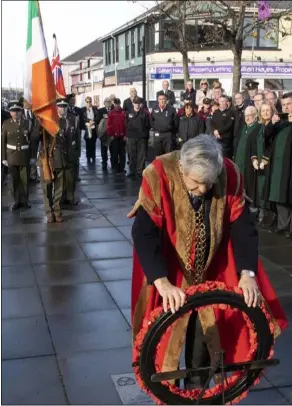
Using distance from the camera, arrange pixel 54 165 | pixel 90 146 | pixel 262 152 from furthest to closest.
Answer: pixel 90 146
pixel 54 165
pixel 262 152

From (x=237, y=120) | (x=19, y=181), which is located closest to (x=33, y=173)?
(x=19, y=181)

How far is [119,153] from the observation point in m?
15.3

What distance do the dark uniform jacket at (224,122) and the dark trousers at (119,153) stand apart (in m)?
4.14

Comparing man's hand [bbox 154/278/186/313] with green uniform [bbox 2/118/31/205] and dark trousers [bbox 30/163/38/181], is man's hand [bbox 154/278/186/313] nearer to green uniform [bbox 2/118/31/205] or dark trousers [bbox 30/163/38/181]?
green uniform [bbox 2/118/31/205]

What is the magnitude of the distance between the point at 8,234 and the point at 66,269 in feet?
7.01

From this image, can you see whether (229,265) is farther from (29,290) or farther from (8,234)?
(8,234)

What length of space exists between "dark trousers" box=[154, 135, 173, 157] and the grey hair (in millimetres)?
10587

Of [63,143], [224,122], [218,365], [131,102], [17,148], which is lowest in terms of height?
[218,365]

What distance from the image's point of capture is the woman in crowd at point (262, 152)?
8.52 meters

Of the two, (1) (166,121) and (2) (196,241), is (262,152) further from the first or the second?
(2) (196,241)

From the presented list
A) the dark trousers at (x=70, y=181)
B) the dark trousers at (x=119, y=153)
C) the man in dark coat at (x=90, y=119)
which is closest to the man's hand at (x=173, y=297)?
the dark trousers at (x=70, y=181)

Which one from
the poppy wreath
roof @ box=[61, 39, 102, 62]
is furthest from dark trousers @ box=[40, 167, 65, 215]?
roof @ box=[61, 39, 102, 62]

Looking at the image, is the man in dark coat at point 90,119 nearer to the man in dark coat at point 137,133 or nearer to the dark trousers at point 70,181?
the man in dark coat at point 137,133

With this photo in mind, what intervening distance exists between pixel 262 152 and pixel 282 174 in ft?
2.30
